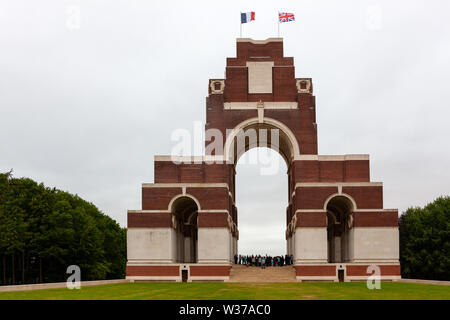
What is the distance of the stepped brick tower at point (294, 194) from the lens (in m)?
44.2

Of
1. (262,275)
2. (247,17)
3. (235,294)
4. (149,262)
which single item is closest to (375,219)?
(262,275)

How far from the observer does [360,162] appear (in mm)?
46844

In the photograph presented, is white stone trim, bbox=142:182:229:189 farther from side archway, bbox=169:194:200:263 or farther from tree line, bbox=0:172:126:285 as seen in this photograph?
tree line, bbox=0:172:126:285

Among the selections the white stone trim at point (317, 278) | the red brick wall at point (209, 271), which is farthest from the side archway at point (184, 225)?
the white stone trim at point (317, 278)

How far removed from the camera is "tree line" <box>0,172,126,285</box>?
49312mm

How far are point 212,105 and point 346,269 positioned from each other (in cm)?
1765

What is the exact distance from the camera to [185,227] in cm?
5500

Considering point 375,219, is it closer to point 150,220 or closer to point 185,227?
point 150,220

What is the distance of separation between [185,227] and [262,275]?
1231 centimetres

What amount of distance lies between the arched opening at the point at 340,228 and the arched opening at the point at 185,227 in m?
12.4

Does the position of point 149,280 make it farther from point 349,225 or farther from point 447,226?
point 447,226

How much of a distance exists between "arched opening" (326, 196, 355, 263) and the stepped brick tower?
92 millimetres
